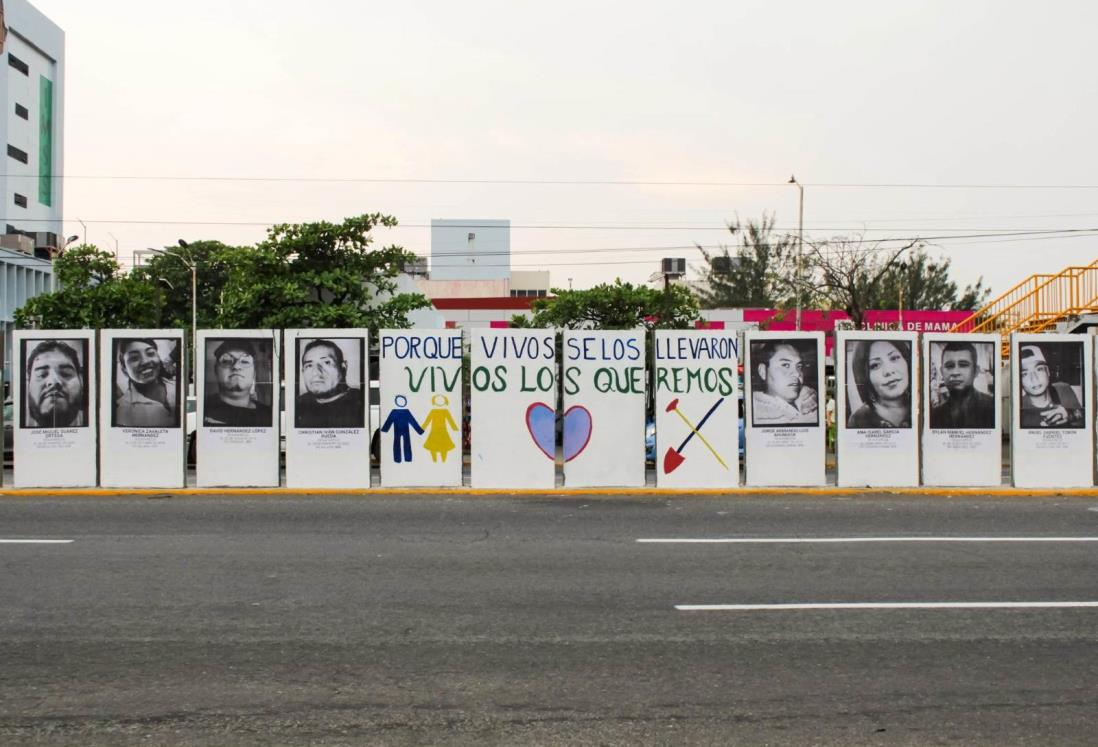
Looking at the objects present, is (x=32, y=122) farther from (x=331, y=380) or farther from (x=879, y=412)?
(x=879, y=412)

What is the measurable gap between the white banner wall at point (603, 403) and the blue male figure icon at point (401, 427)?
2.07 metres

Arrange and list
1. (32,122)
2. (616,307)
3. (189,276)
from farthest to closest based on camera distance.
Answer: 1. (32,122)
2. (189,276)
3. (616,307)

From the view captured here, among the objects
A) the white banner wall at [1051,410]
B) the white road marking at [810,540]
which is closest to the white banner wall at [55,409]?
the white road marking at [810,540]

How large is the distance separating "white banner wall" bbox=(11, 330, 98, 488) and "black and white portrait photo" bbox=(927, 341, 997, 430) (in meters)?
11.3

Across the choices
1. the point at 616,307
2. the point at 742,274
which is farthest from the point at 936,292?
the point at 616,307

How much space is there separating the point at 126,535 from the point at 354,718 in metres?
6.25

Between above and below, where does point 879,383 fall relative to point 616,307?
below

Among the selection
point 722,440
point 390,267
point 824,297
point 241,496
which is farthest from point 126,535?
point 824,297

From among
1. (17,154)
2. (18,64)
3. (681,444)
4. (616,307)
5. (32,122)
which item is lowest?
(681,444)

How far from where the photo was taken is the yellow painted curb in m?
14.1

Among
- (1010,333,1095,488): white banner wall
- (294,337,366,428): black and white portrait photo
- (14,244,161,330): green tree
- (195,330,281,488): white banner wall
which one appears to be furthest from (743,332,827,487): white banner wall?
(14,244,161,330): green tree

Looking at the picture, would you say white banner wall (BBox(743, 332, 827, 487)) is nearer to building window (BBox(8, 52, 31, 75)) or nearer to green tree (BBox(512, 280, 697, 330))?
green tree (BBox(512, 280, 697, 330))

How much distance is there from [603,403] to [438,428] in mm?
2236

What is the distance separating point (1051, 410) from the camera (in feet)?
49.7
